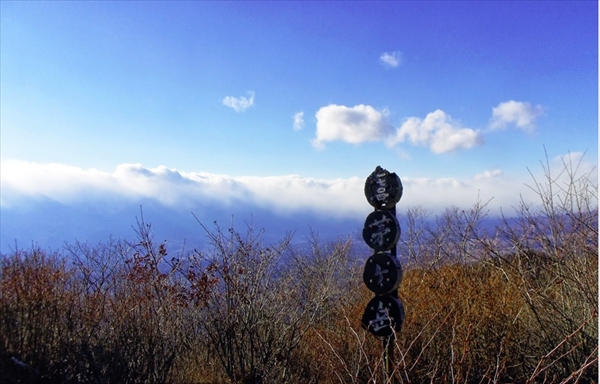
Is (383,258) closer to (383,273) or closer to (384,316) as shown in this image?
(383,273)

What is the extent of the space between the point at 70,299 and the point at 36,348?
0.82 meters

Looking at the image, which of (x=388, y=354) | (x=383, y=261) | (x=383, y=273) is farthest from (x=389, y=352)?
(x=383, y=261)

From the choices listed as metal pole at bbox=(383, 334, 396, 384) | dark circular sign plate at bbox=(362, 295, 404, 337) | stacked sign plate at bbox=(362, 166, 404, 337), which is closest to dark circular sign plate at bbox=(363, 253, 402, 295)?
stacked sign plate at bbox=(362, 166, 404, 337)

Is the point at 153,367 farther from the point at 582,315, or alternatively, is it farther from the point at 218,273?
the point at 582,315

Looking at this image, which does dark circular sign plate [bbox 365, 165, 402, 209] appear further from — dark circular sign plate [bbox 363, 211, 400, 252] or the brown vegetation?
the brown vegetation

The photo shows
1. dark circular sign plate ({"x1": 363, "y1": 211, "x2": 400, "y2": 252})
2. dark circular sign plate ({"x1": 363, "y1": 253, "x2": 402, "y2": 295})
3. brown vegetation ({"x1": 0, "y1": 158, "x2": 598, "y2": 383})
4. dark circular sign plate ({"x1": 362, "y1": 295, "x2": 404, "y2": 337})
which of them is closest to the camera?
brown vegetation ({"x1": 0, "y1": 158, "x2": 598, "y2": 383})

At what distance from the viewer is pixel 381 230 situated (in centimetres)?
568

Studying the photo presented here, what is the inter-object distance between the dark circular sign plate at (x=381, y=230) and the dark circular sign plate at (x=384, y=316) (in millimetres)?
689

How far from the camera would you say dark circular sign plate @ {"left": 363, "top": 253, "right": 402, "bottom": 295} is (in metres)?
5.48

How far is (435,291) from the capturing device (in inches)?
256

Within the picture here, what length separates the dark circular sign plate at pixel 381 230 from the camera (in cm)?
558

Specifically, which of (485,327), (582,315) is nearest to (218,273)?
(485,327)

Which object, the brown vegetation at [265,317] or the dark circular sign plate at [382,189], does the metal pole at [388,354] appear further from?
the dark circular sign plate at [382,189]

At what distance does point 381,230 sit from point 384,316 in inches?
44.4
